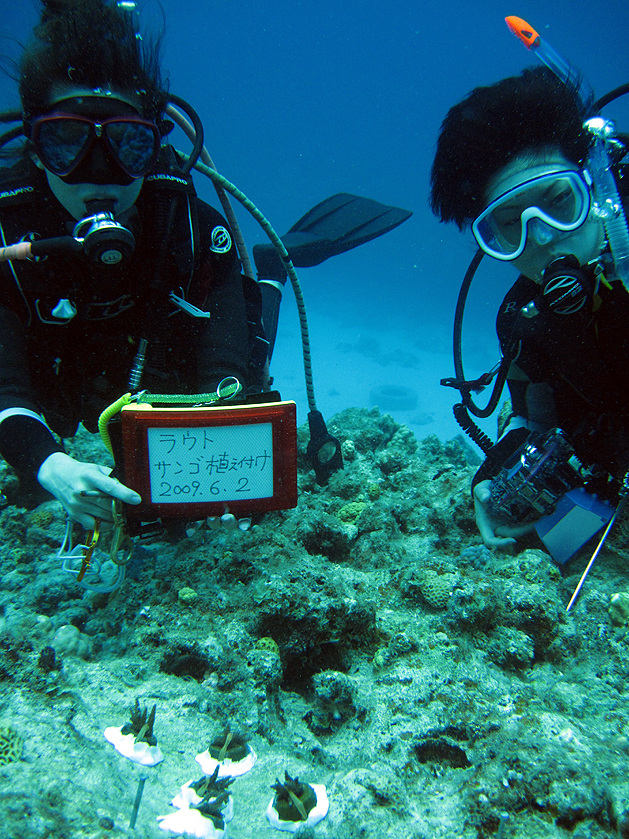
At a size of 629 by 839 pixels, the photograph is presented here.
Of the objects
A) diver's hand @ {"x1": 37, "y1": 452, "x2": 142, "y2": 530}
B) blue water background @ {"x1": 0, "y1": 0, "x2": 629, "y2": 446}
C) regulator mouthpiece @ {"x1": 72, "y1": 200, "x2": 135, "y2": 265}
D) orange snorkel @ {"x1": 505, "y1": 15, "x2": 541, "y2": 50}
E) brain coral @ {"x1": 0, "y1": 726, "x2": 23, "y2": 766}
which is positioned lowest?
brain coral @ {"x1": 0, "y1": 726, "x2": 23, "y2": 766}

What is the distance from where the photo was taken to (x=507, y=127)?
82.4 inches

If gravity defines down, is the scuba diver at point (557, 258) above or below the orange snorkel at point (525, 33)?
below

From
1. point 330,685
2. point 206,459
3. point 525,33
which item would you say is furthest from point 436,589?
point 525,33

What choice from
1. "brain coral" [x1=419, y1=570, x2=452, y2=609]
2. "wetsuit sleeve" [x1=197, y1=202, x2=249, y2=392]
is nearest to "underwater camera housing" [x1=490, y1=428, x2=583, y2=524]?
"brain coral" [x1=419, y1=570, x2=452, y2=609]

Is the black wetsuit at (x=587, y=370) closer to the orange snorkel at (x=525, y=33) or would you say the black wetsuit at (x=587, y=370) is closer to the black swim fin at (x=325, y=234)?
the orange snorkel at (x=525, y=33)

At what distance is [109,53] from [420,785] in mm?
2958

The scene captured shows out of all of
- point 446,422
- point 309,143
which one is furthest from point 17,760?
point 309,143

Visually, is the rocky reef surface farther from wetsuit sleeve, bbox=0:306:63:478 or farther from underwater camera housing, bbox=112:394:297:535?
wetsuit sleeve, bbox=0:306:63:478

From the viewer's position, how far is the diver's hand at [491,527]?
228 cm

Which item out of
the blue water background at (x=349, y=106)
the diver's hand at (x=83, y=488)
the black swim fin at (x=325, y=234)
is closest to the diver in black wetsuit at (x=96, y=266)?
the diver's hand at (x=83, y=488)

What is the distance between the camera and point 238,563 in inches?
75.4

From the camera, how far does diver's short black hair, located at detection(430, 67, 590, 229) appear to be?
205 cm

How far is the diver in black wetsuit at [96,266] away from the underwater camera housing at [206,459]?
11 cm

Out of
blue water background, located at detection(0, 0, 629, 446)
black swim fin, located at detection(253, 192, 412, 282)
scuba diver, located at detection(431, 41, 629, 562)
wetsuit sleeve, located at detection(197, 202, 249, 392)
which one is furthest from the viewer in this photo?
blue water background, located at detection(0, 0, 629, 446)
